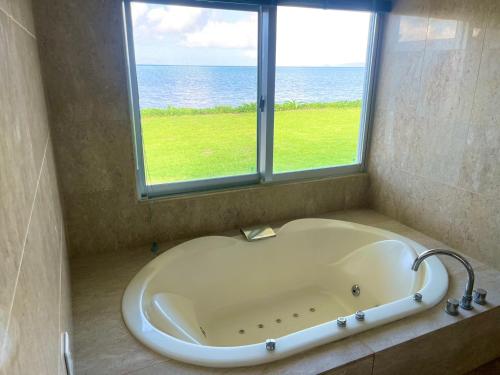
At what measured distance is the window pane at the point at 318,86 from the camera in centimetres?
229

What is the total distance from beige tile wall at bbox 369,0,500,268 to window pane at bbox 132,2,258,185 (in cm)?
101

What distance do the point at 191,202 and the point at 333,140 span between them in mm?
1181

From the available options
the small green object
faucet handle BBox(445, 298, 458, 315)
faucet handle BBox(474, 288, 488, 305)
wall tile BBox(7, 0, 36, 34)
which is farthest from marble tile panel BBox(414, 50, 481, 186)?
wall tile BBox(7, 0, 36, 34)

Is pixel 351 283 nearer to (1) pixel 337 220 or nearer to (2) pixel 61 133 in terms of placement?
(1) pixel 337 220

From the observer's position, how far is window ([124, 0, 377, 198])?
79.0 inches

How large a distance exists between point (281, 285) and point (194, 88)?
1.41 m

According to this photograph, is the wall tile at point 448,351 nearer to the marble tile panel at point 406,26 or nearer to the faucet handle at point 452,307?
the faucet handle at point 452,307

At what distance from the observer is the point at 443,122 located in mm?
2135

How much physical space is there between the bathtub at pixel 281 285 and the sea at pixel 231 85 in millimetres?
871

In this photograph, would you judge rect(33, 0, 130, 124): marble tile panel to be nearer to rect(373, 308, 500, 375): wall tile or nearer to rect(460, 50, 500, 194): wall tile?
rect(373, 308, 500, 375): wall tile

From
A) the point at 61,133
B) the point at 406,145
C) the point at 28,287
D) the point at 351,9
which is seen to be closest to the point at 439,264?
the point at 406,145

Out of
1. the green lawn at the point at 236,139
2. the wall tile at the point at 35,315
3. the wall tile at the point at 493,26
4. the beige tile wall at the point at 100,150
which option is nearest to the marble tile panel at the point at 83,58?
the beige tile wall at the point at 100,150

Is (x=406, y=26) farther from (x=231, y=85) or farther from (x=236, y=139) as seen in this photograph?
(x=236, y=139)

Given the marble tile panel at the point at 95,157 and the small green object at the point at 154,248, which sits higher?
the marble tile panel at the point at 95,157
